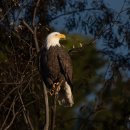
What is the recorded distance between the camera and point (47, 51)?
11.6 metres

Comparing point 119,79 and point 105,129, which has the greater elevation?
point 119,79

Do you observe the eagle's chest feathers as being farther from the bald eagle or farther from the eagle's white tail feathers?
the eagle's white tail feathers

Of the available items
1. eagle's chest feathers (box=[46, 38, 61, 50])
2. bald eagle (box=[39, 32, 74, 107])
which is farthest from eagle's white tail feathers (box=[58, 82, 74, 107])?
eagle's chest feathers (box=[46, 38, 61, 50])

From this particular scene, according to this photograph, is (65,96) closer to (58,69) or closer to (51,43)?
(58,69)

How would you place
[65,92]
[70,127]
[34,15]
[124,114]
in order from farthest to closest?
[70,127], [124,114], [34,15], [65,92]

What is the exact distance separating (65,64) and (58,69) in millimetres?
153

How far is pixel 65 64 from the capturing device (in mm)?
11492

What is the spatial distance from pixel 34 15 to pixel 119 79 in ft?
6.53

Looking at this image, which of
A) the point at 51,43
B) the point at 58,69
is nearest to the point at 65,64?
the point at 58,69

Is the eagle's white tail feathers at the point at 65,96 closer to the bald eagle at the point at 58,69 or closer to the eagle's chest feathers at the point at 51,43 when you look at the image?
the bald eagle at the point at 58,69

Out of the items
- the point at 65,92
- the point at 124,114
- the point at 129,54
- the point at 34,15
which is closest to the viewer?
the point at 65,92

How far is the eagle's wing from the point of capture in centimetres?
1145

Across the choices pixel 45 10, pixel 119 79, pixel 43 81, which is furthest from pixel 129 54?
pixel 43 81

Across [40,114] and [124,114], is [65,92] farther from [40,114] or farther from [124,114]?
[124,114]
